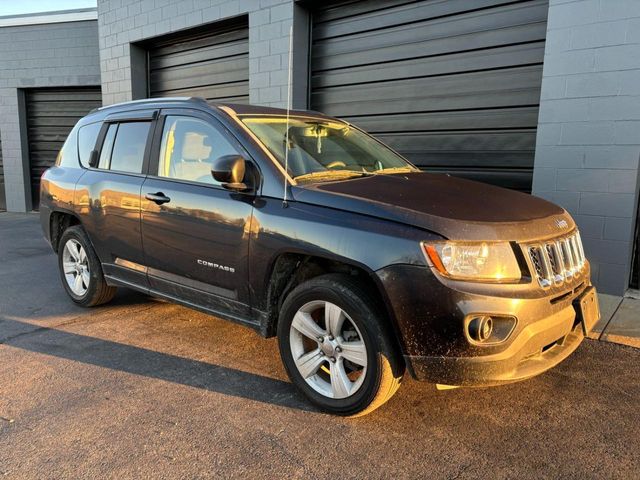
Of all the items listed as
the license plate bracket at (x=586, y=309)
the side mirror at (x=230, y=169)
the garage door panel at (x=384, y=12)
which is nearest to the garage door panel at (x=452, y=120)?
the garage door panel at (x=384, y=12)

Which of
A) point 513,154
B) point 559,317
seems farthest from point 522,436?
point 513,154

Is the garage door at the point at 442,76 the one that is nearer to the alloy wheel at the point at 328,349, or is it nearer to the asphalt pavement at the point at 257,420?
the asphalt pavement at the point at 257,420

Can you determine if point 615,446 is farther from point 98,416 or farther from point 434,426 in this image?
point 98,416

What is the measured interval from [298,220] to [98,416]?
1.60 m

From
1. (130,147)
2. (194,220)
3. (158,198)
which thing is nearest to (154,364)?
(194,220)

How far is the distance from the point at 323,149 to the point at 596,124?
9.84 ft

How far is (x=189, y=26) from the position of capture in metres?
9.15

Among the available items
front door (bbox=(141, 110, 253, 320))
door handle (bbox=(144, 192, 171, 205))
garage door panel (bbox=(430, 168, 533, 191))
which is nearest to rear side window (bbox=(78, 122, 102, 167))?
front door (bbox=(141, 110, 253, 320))

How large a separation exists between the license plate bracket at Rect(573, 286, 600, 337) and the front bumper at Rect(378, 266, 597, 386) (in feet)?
0.93

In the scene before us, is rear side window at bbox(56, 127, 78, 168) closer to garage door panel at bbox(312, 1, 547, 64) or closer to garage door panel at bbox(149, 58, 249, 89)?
garage door panel at bbox(312, 1, 547, 64)

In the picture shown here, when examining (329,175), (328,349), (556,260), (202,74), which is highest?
(202,74)

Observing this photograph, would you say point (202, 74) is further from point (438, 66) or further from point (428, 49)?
point (438, 66)

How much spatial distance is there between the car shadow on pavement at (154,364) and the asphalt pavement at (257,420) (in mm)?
14

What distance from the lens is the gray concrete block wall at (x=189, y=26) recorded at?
25.6ft
